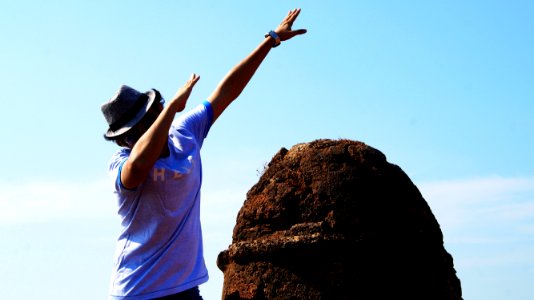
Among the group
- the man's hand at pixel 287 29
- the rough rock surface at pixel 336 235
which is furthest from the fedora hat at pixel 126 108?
the rough rock surface at pixel 336 235

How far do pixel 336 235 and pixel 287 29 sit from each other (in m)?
3.13

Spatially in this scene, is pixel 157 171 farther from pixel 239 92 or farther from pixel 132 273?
pixel 239 92

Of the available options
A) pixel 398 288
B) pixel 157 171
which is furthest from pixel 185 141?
pixel 398 288

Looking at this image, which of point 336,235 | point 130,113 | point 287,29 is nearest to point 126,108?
point 130,113

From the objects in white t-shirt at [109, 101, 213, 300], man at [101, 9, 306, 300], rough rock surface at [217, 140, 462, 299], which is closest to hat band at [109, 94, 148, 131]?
man at [101, 9, 306, 300]

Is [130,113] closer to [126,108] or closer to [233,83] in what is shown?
[126,108]

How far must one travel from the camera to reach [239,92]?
5.11 meters

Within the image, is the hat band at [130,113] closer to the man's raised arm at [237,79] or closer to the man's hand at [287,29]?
the man's raised arm at [237,79]

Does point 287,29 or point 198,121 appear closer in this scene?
point 198,121

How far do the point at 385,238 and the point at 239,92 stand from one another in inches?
138

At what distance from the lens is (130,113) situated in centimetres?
453

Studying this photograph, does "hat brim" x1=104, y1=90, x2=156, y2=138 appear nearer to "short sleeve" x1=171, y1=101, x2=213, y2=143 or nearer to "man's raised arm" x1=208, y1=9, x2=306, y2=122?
"short sleeve" x1=171, y1=101, x2=213, y2=143

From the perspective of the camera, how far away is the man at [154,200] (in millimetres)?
4230

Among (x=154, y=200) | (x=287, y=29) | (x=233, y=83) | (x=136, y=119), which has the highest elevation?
(x=287, y=29)
